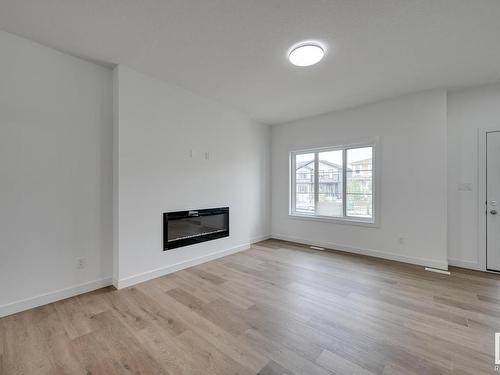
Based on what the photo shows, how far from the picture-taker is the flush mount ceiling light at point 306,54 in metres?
2.28

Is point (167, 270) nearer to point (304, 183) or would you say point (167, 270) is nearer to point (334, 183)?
point (304, 183)

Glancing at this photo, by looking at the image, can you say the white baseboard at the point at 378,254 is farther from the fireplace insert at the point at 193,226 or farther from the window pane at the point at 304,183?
the fireplace insert at the point at 193,226

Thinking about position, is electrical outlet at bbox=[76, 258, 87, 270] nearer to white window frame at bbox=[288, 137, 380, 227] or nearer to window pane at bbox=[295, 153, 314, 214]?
white window frame at bbox=[288, 137, 380, 227]

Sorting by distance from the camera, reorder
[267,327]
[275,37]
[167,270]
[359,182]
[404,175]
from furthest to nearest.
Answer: [359,182] < [404,175] < [167,270] < [275,37] < [267,327]

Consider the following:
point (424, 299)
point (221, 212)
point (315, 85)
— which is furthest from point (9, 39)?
point (424, 299)

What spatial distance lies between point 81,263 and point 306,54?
3.33m

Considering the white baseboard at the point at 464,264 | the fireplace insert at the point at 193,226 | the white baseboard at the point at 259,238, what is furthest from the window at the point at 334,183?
the fireplace insert at the point at 193,226

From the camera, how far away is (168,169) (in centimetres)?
312

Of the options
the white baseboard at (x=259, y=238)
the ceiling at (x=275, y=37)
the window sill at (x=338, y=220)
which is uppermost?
the ceiling at (x=275, y=37)

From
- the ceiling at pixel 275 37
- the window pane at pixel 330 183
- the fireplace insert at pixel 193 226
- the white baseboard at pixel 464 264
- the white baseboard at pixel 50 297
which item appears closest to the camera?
the ceiling at pixel 275 37

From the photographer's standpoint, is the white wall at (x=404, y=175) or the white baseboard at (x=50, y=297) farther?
the white wall at (x=404, y=175)

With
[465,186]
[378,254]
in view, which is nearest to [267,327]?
[378,254]

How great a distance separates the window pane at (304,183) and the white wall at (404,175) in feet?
1.59

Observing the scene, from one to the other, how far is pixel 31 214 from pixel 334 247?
4.35 m
